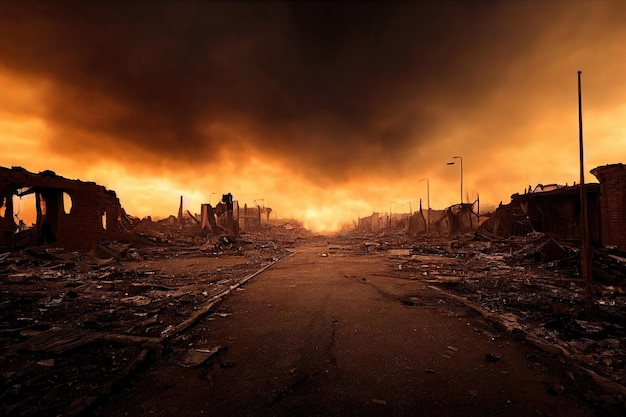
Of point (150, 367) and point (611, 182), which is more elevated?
point (611, 182)

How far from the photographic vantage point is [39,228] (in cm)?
1480

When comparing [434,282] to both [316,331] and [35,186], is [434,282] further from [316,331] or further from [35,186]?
[35,186]

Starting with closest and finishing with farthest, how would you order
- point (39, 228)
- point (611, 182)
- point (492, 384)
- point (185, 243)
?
1. point (492, 384)
2. point (611, 182)
3. point (39, 228)
4. point (185, 243)

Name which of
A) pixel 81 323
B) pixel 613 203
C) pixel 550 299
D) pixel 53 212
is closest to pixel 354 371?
pixel 81 323

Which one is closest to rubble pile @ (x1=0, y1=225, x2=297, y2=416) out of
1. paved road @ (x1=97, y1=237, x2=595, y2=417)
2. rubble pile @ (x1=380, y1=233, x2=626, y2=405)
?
paved road @ (x1=97, y1=237, x2=595, y2=417)

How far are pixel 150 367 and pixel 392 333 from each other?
3.59 meters

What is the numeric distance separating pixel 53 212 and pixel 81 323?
14.2 m

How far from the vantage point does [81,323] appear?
5012 mm

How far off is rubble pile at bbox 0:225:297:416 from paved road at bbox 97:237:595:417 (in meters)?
0.45

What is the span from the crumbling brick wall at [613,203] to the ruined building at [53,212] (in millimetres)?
26384

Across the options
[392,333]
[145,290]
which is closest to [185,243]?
[145,290]

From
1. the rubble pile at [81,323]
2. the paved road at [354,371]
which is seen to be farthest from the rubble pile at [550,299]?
the rubble pile at [81,323]

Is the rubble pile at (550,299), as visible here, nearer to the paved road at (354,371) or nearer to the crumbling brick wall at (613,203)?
the paved road at (354,371)

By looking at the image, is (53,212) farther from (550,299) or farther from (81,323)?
(550,299)
